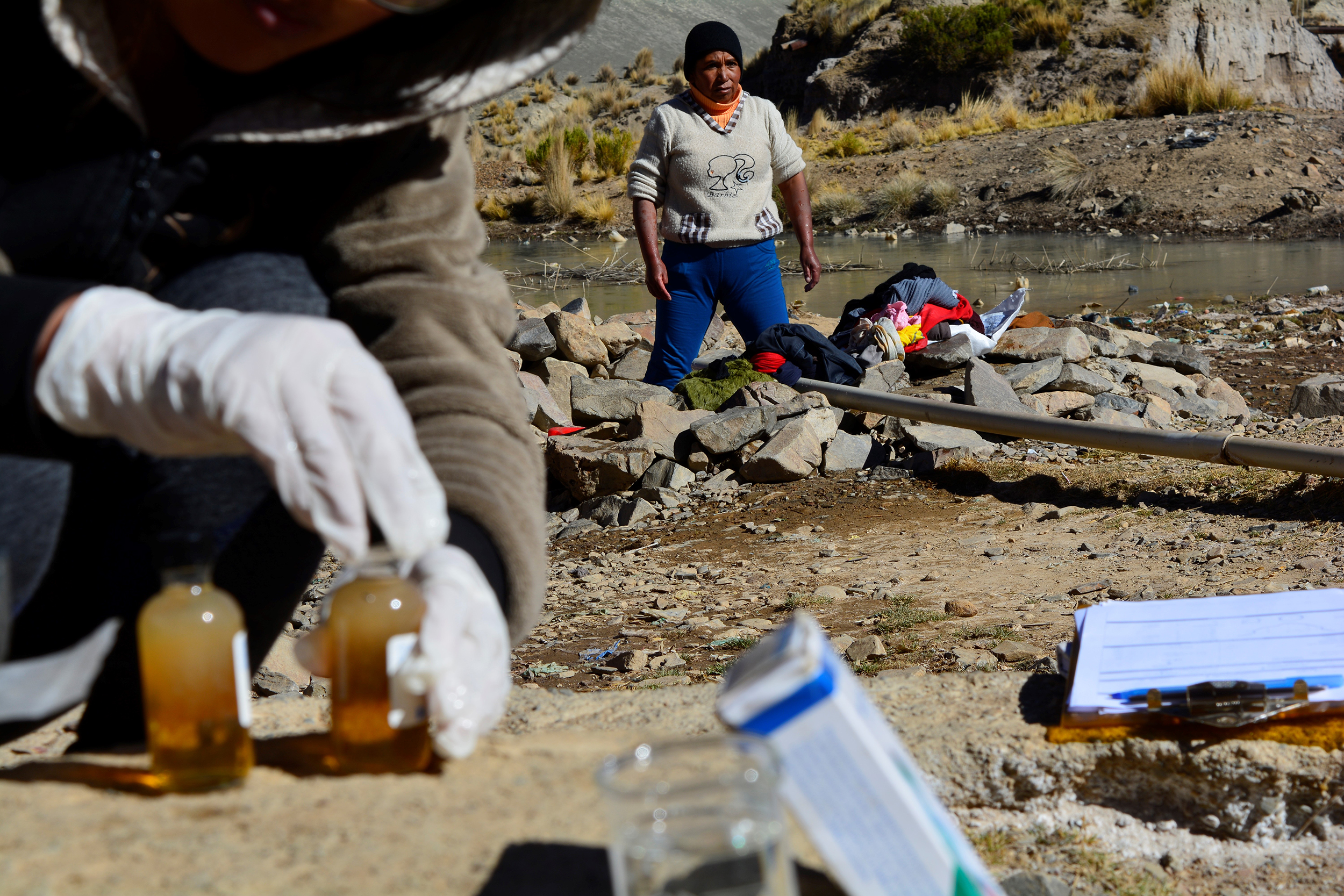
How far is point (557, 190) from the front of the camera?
61.7 ft

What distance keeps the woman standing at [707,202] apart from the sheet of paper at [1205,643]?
3697mm

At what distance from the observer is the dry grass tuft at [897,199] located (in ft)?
55.6

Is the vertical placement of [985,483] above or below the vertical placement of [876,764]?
below

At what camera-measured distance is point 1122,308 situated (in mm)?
8773

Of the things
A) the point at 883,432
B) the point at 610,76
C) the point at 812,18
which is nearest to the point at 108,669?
the point at 883,432

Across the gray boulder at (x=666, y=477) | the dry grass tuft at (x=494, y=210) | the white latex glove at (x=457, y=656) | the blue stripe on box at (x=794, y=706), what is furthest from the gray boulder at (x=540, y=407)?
the dry grass tuft at (x=494, y=210)

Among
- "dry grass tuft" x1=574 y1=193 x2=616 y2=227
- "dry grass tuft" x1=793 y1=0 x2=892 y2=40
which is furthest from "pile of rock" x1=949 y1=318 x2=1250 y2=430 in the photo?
"dry grass tuft" x1=793 y1=0 x2=892 y2=40

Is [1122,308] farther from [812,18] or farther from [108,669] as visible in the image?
[812,18]

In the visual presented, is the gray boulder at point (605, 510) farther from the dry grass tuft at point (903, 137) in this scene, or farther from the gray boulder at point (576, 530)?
the dry grass tuft at point (903, 137)

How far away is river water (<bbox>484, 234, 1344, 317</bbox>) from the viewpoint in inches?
371

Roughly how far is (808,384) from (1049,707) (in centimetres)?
340

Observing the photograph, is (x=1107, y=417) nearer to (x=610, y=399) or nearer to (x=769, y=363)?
(x=769, y=363)

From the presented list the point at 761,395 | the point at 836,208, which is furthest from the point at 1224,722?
the point at 836,208

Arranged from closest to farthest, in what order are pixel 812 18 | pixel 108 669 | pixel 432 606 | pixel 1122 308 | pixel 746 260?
1. pixel 432 606
2. pixel 108 669
3. pixel 746 260
4. pixel 1122 308
5. pixel 812 18
